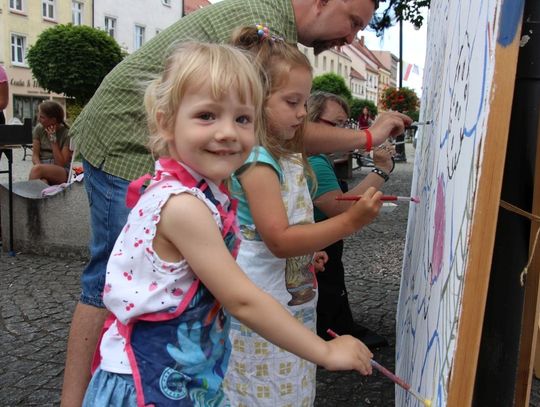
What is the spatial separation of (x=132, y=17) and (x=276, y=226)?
34.9 m

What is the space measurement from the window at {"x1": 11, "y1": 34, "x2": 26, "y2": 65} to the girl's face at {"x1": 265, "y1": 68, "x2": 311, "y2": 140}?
30605 millimetres

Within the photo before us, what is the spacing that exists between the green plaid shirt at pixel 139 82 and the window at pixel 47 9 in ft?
103

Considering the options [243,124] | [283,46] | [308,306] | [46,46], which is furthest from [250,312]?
[46,46]

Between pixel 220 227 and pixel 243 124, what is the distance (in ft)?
0.74

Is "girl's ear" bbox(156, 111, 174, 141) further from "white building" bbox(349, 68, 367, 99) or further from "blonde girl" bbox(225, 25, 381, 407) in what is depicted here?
"white building" bbox(349, 68, 367, 99)

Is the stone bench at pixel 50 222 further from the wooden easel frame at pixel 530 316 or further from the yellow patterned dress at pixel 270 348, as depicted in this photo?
the wooden easel frame at pixel 530 316

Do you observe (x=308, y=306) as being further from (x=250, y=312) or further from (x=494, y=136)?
(x=494, y=136)

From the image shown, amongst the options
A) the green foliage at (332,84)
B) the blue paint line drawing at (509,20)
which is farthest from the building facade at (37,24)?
the blue paint line drawing at (509,20)

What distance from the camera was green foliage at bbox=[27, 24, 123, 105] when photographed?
19.3m

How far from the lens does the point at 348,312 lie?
3.30m

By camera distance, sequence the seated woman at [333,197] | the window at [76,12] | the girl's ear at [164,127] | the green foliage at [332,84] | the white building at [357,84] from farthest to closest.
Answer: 1. the white building at [357,84]
2. the green foliage at [332,84]
3. the window at [76,12]
4. the seated woman at [333,197]
5. the girl's ear at [164,127]

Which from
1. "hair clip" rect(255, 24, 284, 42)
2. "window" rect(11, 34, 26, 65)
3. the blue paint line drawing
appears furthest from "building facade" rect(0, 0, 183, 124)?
the blue paint line drawing

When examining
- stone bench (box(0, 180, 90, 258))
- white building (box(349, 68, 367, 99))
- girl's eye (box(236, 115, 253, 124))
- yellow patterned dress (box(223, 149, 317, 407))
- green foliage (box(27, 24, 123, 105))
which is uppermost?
white building (box(349, 68, 367, 99))

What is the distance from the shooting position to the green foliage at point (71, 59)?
63.3ft
